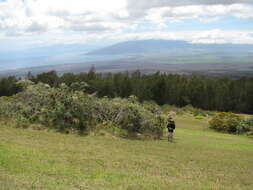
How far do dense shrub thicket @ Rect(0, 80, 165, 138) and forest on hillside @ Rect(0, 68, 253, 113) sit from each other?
41.2 meters

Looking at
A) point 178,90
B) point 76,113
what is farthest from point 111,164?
point 178,90

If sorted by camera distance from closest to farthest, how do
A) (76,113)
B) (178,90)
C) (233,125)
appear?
(76,113)
(233,125)
(178,90)

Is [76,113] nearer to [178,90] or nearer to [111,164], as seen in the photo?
[111,164]

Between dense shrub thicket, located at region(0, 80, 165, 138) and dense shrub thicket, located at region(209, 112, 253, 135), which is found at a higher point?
dense shrub thicket, located at region(0, 80, 165, 138)

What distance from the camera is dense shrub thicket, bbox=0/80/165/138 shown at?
678 inches

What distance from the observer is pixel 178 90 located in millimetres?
Result: 60875

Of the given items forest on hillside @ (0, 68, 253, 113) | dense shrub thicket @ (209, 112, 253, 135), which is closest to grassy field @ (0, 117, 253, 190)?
dense shrub thicket @ (209, 112, 253, 135)

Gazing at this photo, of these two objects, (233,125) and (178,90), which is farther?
(178,90)

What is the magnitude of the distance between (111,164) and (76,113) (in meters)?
7.55

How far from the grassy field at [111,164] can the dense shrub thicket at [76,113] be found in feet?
4.55

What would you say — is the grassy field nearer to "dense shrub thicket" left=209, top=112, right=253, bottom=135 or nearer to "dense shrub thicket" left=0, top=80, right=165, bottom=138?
"dense shrub thicket" left=0, top=80, right=165, bottom=138

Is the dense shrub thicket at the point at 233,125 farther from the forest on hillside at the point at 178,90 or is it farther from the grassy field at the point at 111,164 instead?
the forest on hillside at the point at 178,90

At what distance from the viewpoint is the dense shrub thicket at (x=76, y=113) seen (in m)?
17.2

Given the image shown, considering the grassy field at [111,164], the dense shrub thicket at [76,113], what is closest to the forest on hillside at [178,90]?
the dense shrub thicket at [76,113]
